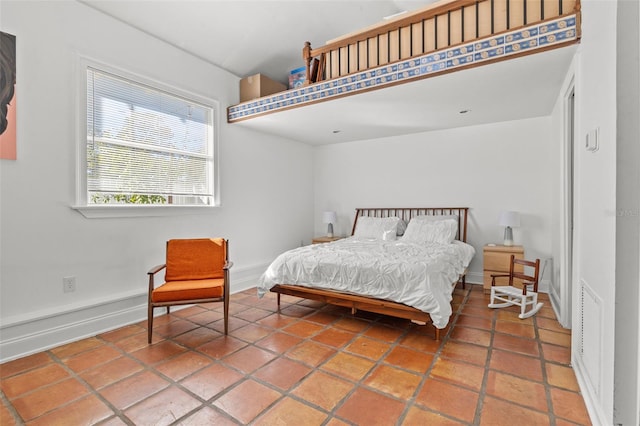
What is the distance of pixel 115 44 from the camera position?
306 cm

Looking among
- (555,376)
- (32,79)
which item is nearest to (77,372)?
(32,79)

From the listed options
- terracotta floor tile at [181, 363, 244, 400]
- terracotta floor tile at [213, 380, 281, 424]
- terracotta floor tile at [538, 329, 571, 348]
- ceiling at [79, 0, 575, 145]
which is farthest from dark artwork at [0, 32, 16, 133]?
terracotta floor tile at [538, 329, 571, 348]

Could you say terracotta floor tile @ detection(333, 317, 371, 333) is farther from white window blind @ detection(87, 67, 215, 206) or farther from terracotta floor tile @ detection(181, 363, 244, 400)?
white window blind @ detection(87, 67, 215, 206)

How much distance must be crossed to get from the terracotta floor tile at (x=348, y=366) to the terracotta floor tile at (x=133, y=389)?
1.12 metres

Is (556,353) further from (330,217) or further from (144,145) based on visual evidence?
(144,145)

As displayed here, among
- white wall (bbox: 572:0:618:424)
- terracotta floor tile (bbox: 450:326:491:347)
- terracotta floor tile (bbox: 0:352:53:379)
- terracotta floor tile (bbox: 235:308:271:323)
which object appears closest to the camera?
white wall (bbox: 572:0:618:424)

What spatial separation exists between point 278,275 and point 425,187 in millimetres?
2930

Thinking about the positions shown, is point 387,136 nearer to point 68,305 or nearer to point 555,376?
point 555,376

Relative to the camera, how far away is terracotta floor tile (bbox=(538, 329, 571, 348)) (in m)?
2.52

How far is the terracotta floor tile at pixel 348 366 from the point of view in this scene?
2125mm

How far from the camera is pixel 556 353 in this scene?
236cm

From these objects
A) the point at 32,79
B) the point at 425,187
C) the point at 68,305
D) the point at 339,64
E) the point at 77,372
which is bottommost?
the point at 77,372

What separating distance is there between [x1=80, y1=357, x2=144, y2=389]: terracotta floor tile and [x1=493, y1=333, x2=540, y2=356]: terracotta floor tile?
282 centimetres

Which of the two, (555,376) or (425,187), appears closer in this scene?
(555,376)
